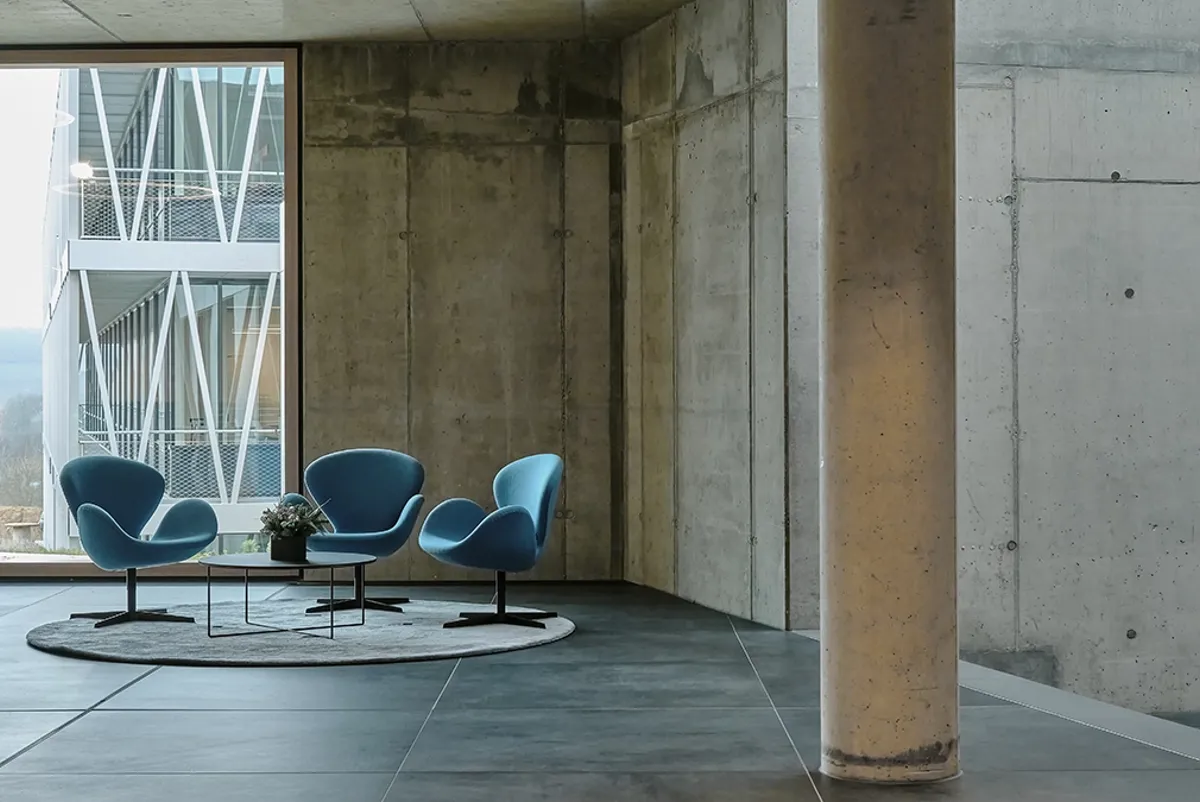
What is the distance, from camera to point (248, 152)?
13078 mm

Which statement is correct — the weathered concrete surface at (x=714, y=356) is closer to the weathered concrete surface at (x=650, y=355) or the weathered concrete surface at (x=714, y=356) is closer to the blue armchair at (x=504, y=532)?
the weathered concrete surface at (x=650, y=355)

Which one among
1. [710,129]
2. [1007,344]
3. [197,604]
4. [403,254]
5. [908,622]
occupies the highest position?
[710,129]

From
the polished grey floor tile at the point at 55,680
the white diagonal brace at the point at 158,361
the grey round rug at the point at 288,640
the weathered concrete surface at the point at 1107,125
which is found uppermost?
the weathered concrete surface at the point at 1107,125

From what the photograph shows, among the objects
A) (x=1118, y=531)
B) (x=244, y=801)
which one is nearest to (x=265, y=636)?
(x=244, y=801)

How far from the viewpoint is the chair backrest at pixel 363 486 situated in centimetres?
860

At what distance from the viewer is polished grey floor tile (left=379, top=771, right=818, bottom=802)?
4.11 meters

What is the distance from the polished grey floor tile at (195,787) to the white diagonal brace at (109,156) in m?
10.1

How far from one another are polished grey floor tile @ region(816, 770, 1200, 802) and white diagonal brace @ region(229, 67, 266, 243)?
9.94 metres

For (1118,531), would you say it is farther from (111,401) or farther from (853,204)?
(111,401)

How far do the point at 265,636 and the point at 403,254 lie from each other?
3.46m

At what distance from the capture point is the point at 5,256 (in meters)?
13.4

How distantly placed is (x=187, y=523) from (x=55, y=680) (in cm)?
207

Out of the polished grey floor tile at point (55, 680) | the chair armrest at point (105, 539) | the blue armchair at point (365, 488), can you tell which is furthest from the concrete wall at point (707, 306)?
the polished grey floor tile at point (55, 680)

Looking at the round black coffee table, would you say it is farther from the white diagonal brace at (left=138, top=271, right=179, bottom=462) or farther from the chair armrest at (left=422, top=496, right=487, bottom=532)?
the white diagonal brace at (left=138, top=271, right=179, bottom=462)
